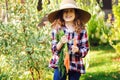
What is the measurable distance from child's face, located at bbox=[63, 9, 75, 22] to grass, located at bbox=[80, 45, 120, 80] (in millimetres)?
2885

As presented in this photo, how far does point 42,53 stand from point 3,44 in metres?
0.60

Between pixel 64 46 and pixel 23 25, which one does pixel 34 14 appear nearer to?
pixel 23 25

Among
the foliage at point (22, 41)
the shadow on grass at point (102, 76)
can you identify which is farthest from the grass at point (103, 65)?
the foliage at point (22, 41)

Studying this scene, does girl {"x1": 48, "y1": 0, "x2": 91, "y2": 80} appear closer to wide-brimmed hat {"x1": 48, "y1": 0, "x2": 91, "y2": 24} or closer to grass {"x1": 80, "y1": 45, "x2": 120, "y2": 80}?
wide-brimmed hat {"x1": 48, "y1": 0, "x2": 91, "y2": 24}

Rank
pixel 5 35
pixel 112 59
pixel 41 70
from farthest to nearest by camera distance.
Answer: pixel 112 59, pixel 41 70, pixel 5 35

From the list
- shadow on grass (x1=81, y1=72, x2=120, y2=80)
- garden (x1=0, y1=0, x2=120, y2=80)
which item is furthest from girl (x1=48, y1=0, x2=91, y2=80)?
shadow on grass (x1=81, y1=72, x2=120, y2=80)

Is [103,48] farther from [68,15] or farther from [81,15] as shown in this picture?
[68,15]

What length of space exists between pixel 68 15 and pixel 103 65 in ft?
13.2

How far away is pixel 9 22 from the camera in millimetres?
5734

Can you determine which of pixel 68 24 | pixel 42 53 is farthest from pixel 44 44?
pixel 68 24

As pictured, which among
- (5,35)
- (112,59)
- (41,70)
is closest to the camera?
(5,35)

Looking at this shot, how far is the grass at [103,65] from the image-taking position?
725 centimetres

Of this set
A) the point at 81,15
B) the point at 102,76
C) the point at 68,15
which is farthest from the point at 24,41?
the point at 102,76

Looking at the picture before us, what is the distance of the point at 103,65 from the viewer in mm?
8266
